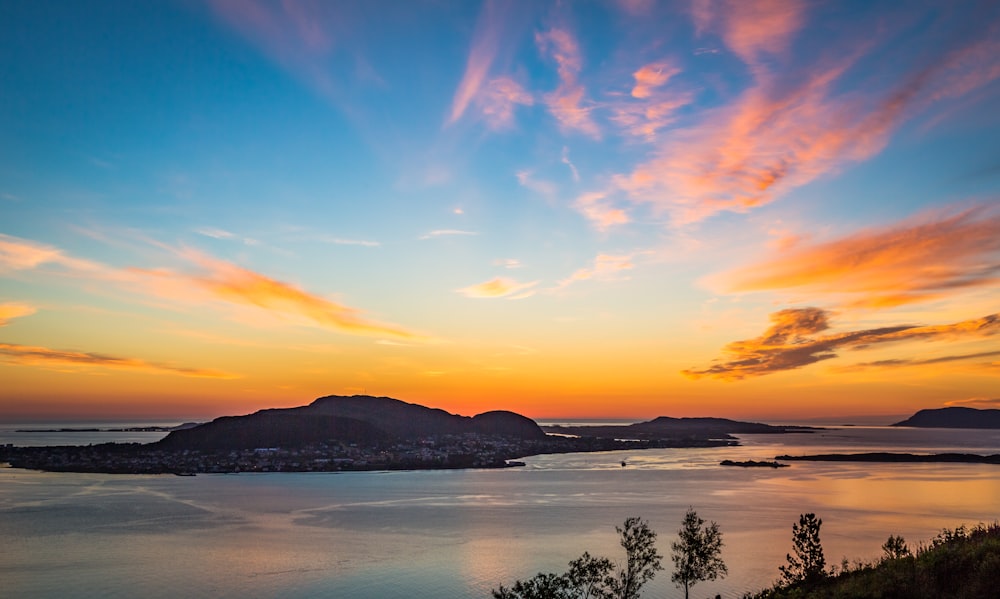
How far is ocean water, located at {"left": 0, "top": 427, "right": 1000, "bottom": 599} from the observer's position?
43594 millimetres

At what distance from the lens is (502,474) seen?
118125mm

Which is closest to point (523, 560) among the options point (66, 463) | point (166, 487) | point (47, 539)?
point (47, 539)

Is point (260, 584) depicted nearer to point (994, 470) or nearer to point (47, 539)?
point (47, 539)

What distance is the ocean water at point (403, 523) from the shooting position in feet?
143

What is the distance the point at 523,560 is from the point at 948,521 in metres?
48.2

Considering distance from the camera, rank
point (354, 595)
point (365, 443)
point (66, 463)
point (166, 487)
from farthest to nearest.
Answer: point (365, 443), point (66, 463), point (166, 487), point (354, 595)

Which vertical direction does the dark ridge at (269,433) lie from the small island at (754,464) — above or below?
above

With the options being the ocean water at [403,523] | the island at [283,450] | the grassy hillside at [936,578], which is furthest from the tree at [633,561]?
the island at [283,450]

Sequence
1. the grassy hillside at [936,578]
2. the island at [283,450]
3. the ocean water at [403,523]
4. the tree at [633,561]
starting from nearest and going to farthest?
the grassy hillside at [936,578] < the tree at [633,561] < the ocean water at [403,523] < the island at [283,450]

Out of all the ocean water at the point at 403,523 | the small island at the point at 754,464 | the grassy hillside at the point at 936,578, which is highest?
the grassy hillside at the point at 936,578

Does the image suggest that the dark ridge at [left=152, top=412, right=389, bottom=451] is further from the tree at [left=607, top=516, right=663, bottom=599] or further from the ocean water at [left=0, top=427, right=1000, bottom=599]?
the tree at [left=607, top=516, right=663, bottom=599]

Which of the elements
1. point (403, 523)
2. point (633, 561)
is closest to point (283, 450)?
point (403, 523)

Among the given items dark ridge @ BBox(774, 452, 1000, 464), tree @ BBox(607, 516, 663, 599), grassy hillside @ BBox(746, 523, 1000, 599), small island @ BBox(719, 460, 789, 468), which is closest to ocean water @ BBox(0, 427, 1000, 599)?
tree @ BBox(607, 516, 663, 599)

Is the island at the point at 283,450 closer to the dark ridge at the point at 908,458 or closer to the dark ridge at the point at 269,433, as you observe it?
the dark ridge at the point at 269,433
